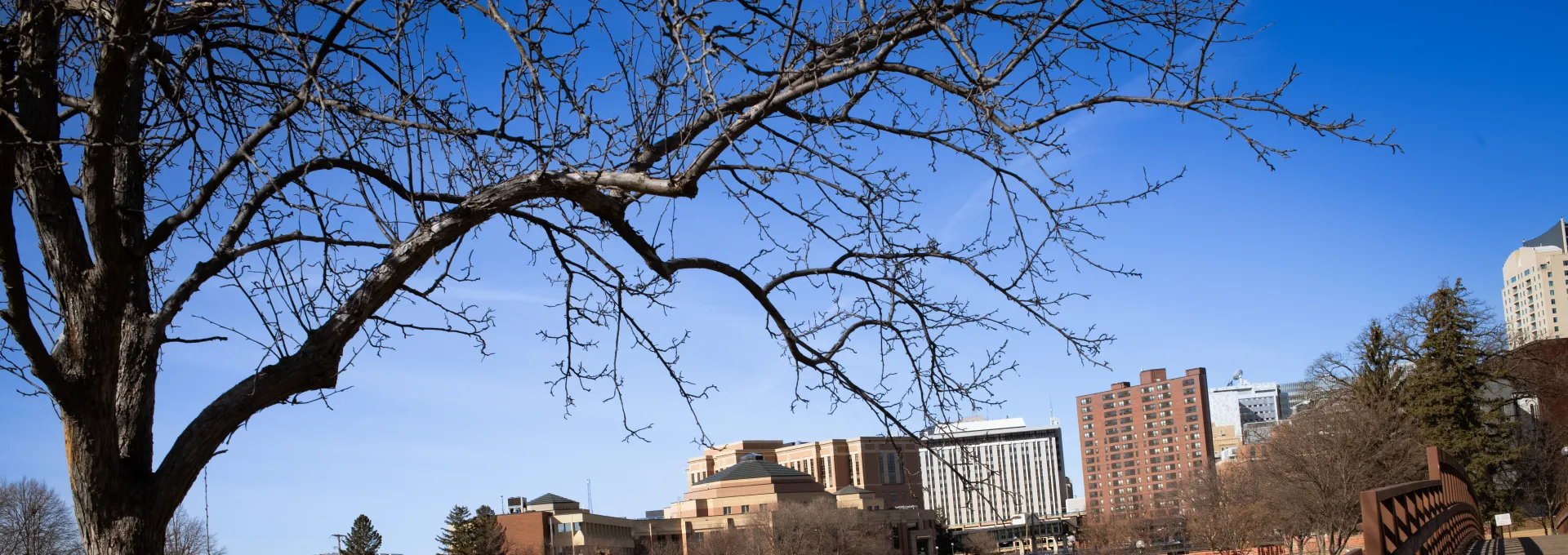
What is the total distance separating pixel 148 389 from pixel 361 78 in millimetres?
1668

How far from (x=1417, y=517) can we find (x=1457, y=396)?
1568 inches

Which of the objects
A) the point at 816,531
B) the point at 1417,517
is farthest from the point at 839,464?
the point at 1417,517

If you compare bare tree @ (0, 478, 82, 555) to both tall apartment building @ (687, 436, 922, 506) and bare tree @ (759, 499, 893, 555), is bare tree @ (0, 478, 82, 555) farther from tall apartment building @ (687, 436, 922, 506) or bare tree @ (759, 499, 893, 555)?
tall apartment building @ (687, 436, 922, 506)

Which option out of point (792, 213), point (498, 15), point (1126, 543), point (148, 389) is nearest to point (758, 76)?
point (792, 213)

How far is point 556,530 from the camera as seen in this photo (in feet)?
261

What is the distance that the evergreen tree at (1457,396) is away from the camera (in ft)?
131

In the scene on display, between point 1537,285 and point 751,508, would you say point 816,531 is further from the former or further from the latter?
point 1537,285

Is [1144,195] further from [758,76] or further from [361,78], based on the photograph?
[361,78]

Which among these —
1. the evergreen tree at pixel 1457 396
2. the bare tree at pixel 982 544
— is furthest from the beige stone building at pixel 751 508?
the evergreen tree at pixel 1457 396

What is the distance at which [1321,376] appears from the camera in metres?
49.1

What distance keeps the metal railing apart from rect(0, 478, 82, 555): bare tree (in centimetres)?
4680

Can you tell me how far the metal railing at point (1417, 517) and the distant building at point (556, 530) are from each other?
6477 cm

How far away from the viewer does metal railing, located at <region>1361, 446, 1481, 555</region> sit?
14.3ft

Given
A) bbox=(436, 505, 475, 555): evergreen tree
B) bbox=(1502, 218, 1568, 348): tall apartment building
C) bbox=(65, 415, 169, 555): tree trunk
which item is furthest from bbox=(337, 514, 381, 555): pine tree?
bbox=(1502, 218, 1568, 348): tall apartment building
